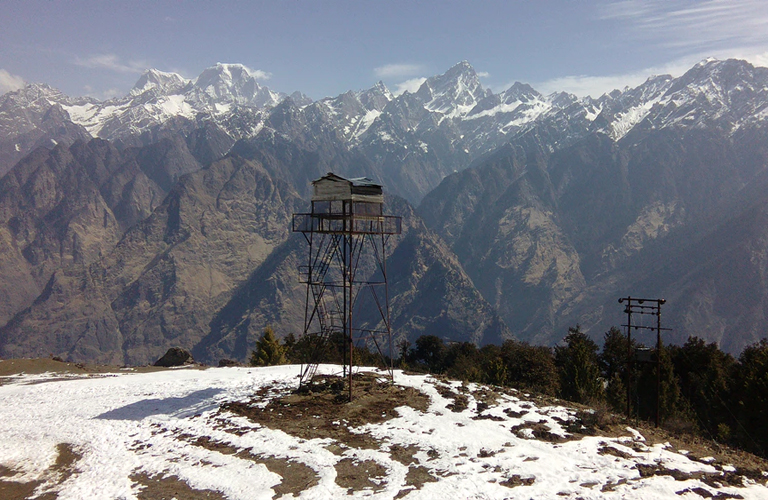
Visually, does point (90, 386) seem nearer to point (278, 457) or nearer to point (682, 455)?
point (278, 457)

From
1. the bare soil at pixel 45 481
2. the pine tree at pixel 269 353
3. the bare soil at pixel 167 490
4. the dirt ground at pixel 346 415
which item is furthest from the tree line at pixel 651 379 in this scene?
the bare soil at pixel 45 481

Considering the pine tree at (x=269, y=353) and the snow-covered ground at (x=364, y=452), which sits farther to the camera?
the pine tree at (x=269, y=353)

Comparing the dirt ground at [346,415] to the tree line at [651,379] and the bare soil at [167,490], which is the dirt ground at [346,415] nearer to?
the bare soil at [167,490]

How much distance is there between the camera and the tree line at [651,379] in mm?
46688

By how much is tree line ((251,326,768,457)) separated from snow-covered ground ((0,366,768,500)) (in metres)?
10.1

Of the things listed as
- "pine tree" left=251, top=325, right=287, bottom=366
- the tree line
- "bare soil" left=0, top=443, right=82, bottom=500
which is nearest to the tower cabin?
the tree line

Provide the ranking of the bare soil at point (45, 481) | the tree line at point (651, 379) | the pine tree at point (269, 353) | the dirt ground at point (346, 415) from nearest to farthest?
the dirt ground at point (346, 415) → the bare soil at point (45, 481) → the tree line at point (651, 379) → the pine tree at point (269, 353)

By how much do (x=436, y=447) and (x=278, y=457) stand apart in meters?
7.96

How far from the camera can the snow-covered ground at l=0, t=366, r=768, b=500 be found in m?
21.9

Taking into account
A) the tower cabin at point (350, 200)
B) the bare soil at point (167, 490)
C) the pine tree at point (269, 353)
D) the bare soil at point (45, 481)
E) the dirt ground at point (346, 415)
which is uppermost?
the tower cabin at point (350, 200)

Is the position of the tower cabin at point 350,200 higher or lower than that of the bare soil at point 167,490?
higher

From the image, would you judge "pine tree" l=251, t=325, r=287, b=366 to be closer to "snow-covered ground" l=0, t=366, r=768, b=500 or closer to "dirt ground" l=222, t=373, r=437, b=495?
"dirt ground" l=222, t=373, r=437, b=495

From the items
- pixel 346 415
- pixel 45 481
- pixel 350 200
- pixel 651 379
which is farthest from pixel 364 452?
pixel 651 379

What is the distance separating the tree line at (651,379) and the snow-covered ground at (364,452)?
10.1m
